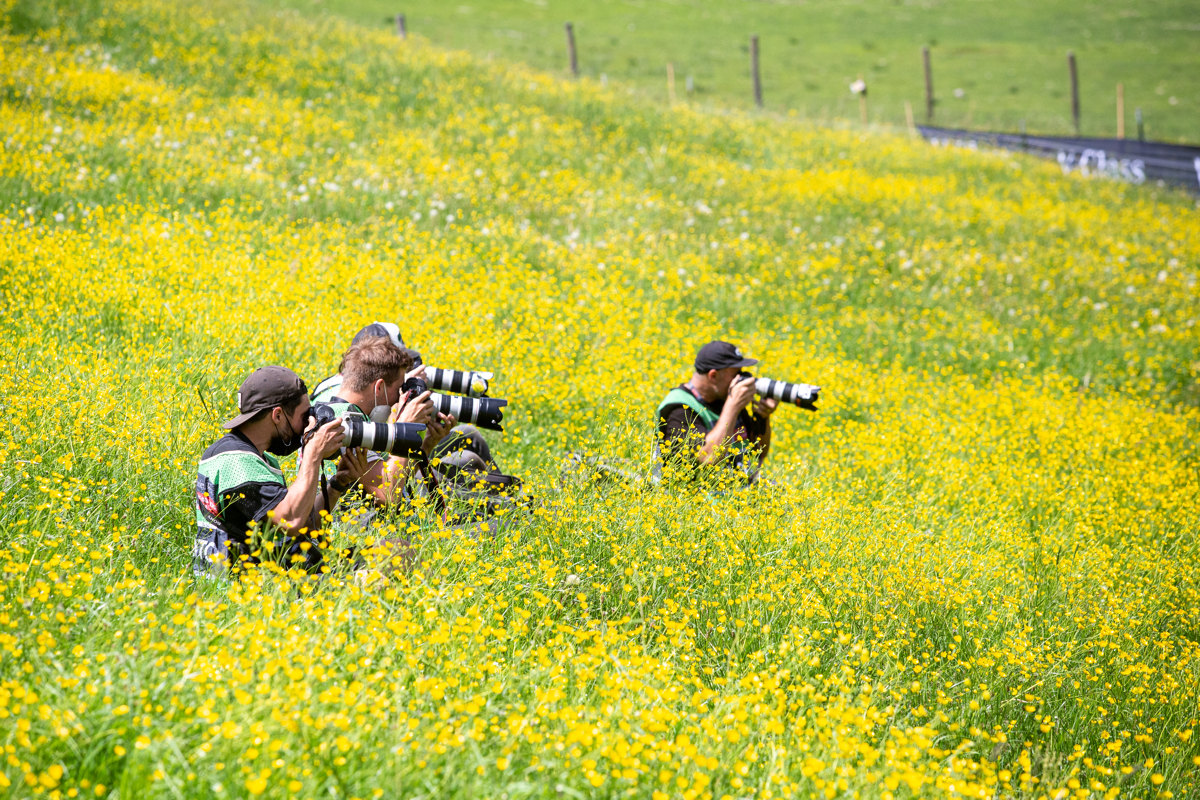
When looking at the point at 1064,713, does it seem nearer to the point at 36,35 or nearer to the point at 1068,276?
the point at 1068,276

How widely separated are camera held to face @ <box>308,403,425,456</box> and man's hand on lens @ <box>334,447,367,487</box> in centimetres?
22

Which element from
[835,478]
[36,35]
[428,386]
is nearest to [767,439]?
[835,478]

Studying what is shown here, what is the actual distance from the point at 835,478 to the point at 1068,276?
8.49 metres

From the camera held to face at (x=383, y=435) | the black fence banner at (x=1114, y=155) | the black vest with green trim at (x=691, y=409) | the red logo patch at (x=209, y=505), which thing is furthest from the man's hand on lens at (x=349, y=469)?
the black fence banner at (x=1114, y=155)

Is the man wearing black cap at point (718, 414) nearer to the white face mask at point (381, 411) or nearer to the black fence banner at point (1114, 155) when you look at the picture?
the white face mask at point (381, 411)

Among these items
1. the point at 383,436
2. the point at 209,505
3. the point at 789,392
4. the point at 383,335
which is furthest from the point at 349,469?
the point at 789,392

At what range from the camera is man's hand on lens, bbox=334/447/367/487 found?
391cm

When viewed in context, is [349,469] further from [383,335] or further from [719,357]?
[719,357]

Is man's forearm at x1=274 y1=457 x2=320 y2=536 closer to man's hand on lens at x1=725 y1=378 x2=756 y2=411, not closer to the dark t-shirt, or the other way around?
the dark t-shirt

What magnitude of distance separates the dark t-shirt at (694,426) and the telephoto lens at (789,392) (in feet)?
0.75

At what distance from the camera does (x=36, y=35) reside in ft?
40.1

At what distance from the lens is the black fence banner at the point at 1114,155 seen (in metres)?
19.8

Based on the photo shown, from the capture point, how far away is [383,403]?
4285 millimetres

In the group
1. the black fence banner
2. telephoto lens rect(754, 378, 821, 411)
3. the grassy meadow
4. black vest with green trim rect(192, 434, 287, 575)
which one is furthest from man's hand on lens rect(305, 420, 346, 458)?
the grassy meadow
